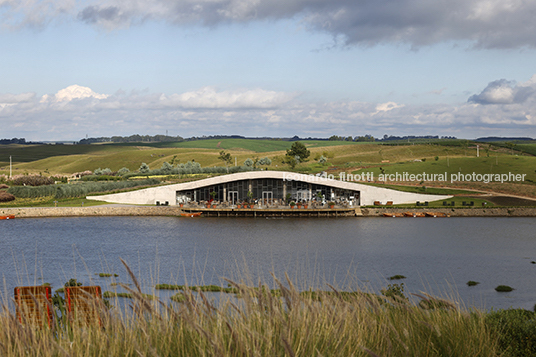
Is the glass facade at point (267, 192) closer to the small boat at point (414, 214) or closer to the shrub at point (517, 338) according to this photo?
the small boat at point (414, 214)

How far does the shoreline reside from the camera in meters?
65.6

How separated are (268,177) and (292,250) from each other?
2879cm

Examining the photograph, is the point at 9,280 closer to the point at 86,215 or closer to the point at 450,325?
the point at 450,325

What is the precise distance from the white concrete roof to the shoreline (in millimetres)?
3337

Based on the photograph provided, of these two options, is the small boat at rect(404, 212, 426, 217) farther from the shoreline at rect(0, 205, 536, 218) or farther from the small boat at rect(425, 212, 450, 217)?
the shoreline at rect(0, 205, 536, 218)

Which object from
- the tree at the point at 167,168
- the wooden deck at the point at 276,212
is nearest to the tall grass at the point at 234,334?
the wooden deck at the point at 276,212

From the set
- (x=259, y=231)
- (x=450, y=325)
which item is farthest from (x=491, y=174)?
(x=450, y=325)

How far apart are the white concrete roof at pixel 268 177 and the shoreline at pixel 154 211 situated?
3337 mm

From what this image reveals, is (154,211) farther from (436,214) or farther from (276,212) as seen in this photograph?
(436,214)

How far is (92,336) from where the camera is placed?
7.20 metres

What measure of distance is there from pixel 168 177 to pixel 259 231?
37689mm

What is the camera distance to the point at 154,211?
66625mm

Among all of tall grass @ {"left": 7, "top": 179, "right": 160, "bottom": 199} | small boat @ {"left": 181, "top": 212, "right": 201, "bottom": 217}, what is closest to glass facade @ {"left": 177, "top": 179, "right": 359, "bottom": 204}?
small boat @ {"left": 181, "top": 212, "right": 201, "bottom": 217}

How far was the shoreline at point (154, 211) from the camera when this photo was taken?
6562cm
